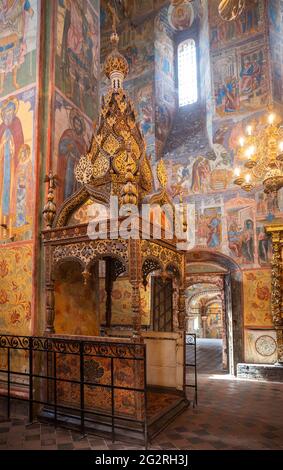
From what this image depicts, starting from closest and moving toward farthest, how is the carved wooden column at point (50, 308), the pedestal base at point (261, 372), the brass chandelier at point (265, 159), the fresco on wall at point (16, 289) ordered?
the carved wooden column at point (50, 308)
the fresco on wall at point (16, 289)
the brass chandelier at point (265, 159)
the pedestal base at point (261, 372)

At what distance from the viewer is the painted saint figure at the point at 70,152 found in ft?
20.6

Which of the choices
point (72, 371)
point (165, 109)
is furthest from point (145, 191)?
point (165, 109)

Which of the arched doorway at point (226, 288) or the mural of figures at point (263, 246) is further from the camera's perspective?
the arched doorway at point (226, 288)

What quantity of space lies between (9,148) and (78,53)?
8.19 ft

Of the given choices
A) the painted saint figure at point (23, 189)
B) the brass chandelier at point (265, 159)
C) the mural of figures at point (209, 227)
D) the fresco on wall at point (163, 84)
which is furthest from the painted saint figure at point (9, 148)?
the fresco on wall at point (163, 84)

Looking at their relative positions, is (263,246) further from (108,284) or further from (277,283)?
(108,284)

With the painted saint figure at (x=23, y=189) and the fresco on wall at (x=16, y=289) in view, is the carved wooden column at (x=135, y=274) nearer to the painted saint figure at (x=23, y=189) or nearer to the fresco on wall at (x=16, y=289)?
the fresco on wall at (x=16, y=289)

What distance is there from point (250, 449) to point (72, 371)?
8.27 feet

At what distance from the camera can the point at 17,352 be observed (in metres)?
5.60

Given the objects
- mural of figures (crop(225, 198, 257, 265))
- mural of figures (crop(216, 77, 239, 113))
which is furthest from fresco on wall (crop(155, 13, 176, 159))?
mural of figures (crop(225, 198, 257, 265))

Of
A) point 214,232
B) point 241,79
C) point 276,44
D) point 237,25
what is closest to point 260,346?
point 214,232

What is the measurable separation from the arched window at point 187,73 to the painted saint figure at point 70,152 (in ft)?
26.6

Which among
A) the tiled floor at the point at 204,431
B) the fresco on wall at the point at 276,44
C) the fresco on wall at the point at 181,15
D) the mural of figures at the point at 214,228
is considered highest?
the fresco on wall at the point at 181,15

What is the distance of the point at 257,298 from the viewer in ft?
33.1
